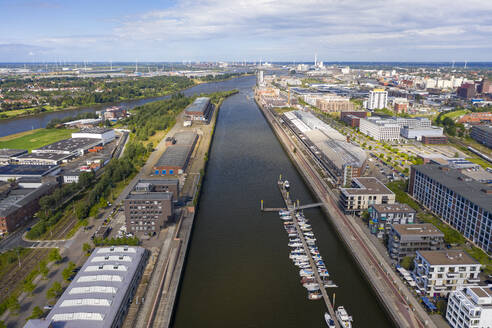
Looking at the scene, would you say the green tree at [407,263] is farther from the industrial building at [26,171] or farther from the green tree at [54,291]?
the industrial building at [26,171]

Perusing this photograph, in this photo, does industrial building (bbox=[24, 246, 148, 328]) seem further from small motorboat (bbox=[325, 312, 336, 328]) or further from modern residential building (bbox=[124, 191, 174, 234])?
small motorboat (bbox=[325, 312, 336, 328])

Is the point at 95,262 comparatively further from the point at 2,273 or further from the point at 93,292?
the point at 2,273

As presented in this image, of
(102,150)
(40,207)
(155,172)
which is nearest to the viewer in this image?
(40,207)

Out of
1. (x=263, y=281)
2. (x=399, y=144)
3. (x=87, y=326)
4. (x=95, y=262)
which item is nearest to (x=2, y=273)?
(x=95, y=262)

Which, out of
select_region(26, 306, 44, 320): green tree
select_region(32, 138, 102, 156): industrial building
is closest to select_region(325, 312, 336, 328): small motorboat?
select_region(26, 306, 44, 320): green tree

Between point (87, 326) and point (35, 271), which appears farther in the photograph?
point (35, 271)

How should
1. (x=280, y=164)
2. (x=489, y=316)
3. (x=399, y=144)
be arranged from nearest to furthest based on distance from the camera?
(x=489, y=316) < (x=280, y=164) < (x=399, y=144)
